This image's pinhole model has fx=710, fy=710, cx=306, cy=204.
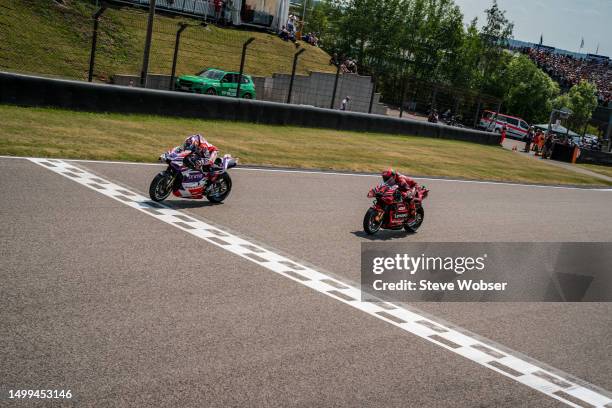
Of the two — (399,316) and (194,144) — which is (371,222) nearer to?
(194,144)

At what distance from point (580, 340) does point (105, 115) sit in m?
16.1

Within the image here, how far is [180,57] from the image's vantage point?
117ft

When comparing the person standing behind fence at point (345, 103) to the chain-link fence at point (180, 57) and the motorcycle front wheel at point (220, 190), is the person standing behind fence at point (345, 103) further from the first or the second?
the motorcycle front wheel at point (220, 190)

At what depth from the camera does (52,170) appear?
13312 mm

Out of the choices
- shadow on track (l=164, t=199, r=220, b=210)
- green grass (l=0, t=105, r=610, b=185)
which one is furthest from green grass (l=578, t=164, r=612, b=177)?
shadow on track (l=164, t=199, r=220, b=210)

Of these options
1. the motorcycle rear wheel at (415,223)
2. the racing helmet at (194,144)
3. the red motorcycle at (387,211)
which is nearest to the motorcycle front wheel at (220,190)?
the racing helmet at (194,144)

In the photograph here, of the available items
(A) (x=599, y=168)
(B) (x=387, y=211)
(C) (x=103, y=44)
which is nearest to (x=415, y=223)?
(B) (x=387, y=211)

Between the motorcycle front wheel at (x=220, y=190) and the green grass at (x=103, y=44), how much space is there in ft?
54.4

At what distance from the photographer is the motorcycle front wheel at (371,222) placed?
12.4 meters

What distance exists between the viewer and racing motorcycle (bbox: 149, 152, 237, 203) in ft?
40.5

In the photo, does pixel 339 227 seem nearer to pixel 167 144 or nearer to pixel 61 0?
pixel 167 144

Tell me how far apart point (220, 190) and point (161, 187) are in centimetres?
127

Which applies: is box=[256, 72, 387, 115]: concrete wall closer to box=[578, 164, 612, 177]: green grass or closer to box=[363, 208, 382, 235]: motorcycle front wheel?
box=[578, 164, 612, 177]: green grass


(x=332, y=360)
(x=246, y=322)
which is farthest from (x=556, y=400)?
(x=246, y=322)
